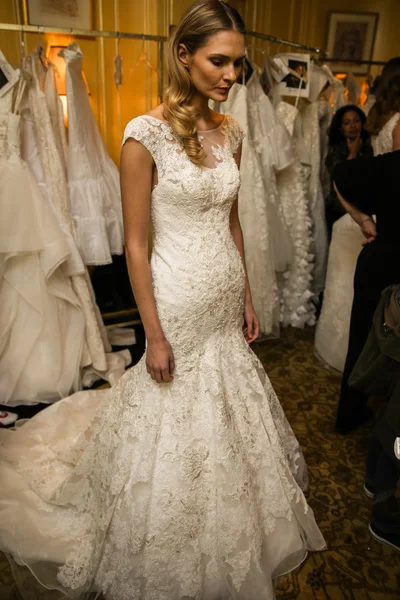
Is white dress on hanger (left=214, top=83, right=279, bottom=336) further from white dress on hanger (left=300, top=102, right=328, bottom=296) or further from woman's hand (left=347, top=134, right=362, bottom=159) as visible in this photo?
woman's hand (left=347, top=134, right=362, bottom=159)

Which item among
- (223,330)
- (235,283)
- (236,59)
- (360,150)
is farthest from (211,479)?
(360,150)

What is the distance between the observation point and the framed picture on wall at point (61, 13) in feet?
10.5

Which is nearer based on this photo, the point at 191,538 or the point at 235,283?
the point at 191,538

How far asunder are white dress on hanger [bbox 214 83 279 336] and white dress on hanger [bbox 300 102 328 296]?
76 cm

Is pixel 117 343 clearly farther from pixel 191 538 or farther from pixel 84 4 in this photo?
pixel 84 4

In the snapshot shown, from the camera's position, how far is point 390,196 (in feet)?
6.64

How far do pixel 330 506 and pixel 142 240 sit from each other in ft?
4.62

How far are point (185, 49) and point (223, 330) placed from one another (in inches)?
33.5

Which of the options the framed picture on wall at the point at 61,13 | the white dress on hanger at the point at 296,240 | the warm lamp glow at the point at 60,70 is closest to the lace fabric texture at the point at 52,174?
the warm lamp glow at the point at 60,70

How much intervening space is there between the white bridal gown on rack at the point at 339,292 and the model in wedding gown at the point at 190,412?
5.16ft

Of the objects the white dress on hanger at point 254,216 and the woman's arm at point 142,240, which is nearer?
the woman's arm at point 142,240

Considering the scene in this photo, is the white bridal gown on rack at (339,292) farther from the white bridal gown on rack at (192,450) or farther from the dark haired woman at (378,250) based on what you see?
the white bridal gown on rack at (192,450)

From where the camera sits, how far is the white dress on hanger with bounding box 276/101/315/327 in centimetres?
365

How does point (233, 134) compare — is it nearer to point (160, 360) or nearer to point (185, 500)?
point (160, 360)
